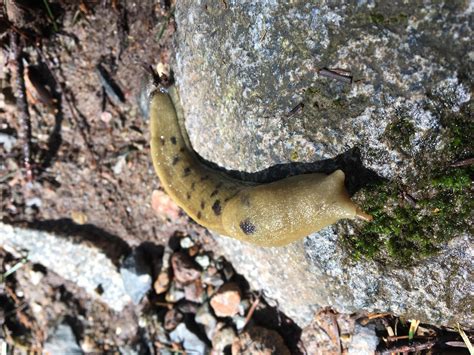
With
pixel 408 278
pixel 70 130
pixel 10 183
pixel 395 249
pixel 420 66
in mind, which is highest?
pixel 70 130

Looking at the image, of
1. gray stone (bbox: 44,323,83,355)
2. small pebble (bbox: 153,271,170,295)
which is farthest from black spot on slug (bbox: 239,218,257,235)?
gray stone (bbox: 44,323,83,355)

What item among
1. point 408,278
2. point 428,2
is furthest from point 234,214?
point 428,2

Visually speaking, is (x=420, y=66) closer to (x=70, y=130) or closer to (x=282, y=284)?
(x=282, y=284)

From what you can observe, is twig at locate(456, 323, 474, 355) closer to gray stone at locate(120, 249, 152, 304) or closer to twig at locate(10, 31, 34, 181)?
gray stone at locate(120, 249, 152, 304)

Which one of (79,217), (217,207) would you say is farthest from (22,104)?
(217,207)

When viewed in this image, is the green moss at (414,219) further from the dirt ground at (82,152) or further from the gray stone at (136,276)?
the gray stone at (136,276)
